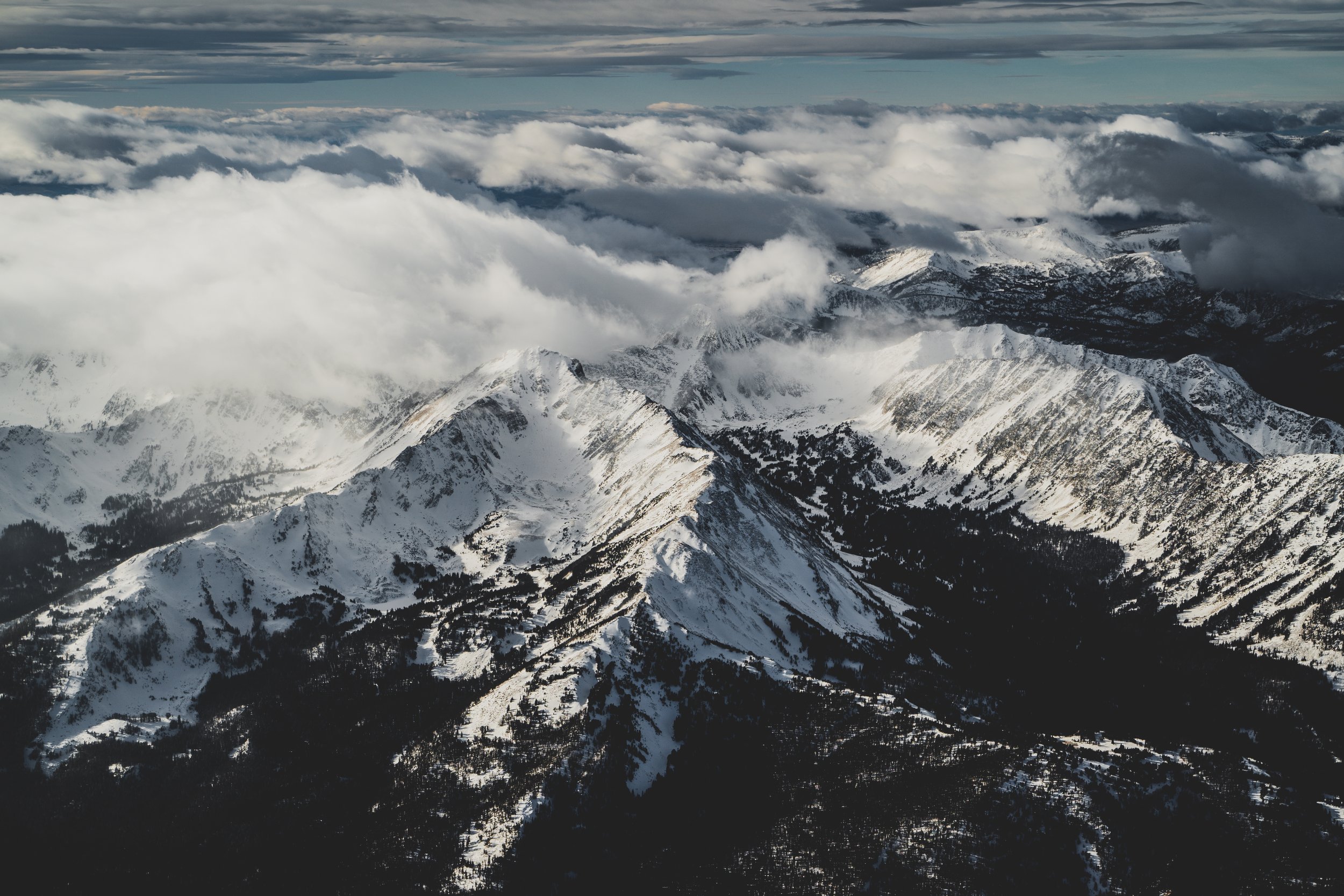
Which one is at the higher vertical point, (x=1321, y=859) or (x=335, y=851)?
(x=1321, y=859)

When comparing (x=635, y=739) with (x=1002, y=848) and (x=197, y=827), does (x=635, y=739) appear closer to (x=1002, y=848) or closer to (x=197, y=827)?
(x=1002, y=848)

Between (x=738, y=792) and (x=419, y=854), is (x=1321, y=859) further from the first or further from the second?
(x=419, y=854)

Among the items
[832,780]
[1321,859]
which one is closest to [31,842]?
[832,780]

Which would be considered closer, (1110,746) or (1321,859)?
(1321,859)

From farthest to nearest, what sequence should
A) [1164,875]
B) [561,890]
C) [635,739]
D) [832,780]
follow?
[635,739], [832,780], [561,890], [1164,875]

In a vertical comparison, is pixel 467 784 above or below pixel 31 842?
above

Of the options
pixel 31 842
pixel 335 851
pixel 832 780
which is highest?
pixel 832 780

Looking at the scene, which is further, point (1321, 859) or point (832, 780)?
point (832, 780)

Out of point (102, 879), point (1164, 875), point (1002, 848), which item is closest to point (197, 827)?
point (102, 879)

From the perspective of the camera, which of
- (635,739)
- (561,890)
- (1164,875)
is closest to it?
(1164,875)

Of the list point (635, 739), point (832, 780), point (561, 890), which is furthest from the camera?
point (635, 739)
